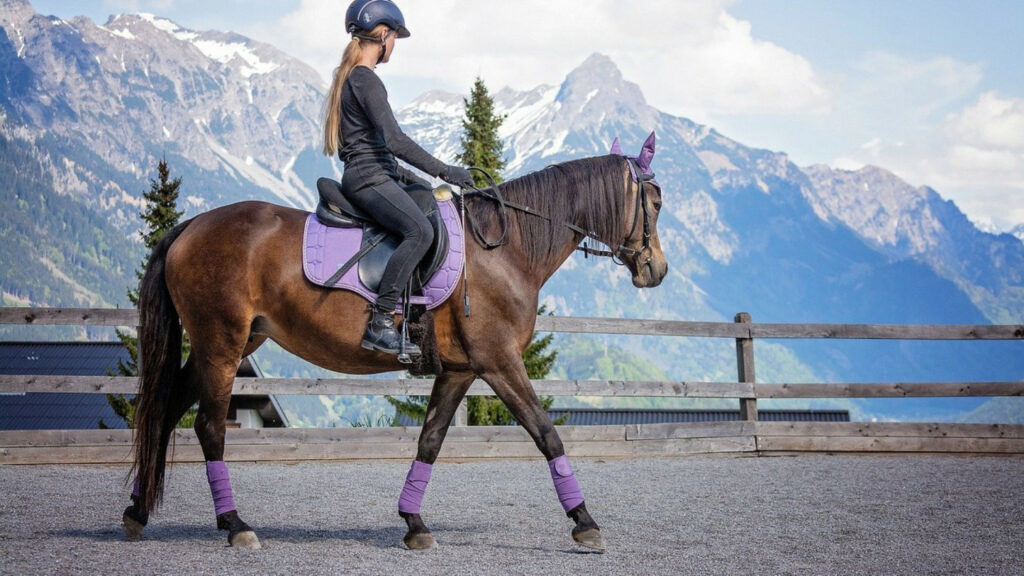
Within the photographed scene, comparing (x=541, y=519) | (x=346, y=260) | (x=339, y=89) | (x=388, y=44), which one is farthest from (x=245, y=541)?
(x=388, y=44)

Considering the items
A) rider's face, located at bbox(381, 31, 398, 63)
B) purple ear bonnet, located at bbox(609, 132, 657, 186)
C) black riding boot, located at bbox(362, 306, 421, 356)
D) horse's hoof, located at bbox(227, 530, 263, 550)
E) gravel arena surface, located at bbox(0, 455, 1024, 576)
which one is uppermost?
rider's face, located at bbox(381, 31, 398, 63)

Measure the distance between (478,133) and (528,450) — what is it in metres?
13.9

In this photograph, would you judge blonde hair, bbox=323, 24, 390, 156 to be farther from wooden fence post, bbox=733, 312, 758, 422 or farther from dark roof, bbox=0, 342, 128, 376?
dark roof, bbox=0, 342, 128, 376

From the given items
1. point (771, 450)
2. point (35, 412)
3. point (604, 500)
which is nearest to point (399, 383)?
point (604, 500)

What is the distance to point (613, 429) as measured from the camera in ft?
35.4

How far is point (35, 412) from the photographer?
83.4ft

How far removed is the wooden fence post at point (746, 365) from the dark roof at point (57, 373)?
732 inches

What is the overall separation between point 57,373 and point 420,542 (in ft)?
78.6

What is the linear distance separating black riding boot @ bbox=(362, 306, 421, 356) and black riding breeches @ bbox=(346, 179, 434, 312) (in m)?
0.06

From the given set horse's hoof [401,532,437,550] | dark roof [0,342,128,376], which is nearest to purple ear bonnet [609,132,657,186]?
horse's hoof [401,532,437,550]

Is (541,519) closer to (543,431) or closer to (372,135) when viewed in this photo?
(543,431)

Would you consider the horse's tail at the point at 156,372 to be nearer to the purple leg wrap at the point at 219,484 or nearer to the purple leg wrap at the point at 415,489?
the purple leg wrap at the point at 219,484

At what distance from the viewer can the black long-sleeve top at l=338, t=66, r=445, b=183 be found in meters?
5.40

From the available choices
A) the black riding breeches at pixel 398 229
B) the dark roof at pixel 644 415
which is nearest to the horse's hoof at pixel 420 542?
the black riding breeches at pixel 398 229
